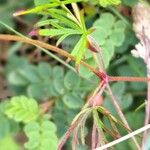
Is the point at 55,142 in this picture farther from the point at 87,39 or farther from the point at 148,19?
the point at 148,19

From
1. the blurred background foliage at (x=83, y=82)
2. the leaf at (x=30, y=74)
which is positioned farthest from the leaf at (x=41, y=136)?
the leaf at (x=30, y=74)

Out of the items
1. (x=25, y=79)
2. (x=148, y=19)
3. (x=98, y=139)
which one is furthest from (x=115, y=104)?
(x=25, y=79)

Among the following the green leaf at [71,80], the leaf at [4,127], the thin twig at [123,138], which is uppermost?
the green leaf at [71,80]

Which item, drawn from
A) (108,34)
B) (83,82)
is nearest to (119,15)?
(108,34)

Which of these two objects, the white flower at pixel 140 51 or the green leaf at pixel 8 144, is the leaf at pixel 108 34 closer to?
the white flower at pixel 140 51

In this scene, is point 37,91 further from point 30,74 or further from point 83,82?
point 83,82
